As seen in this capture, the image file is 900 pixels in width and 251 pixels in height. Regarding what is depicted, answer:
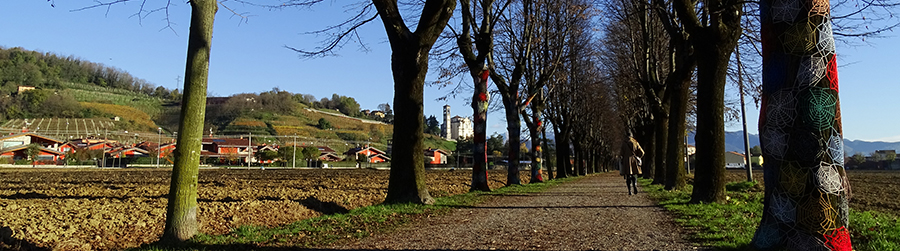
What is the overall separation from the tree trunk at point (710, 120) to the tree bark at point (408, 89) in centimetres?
509

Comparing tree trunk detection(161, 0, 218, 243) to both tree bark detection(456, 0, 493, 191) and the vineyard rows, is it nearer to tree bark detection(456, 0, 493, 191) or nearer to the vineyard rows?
tree bark detection(456, 0, 493, 191)

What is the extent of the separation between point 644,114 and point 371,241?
2804 cm

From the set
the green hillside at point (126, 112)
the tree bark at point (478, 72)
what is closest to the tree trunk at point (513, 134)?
the tree bark at point (478, 72)

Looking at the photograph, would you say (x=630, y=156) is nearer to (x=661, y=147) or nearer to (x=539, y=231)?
(x=539, y=231)

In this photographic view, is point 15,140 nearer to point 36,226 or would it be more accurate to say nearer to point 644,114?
point 644,114

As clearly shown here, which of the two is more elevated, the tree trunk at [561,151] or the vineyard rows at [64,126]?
the vineyard rows at [64,126]

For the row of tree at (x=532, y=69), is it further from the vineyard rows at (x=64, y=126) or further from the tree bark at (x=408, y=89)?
the vineyard rows at (x=64, y=126)

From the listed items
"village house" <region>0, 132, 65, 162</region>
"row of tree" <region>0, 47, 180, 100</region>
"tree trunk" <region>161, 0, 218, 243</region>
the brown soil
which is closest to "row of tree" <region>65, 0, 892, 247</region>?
"tree trunk" <region>161, 0, 218, 243</region>

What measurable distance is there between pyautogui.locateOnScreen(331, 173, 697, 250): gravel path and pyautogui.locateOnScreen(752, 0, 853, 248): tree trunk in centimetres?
120

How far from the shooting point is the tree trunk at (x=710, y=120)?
1095 centimetres

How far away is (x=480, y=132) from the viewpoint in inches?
695

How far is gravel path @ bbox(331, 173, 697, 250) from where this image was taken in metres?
6.14

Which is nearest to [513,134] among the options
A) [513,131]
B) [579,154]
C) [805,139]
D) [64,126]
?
[513,131]

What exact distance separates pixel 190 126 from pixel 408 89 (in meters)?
4.98
